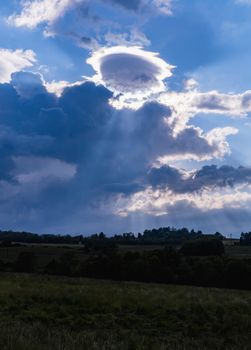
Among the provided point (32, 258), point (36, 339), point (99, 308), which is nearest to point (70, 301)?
point (99, 308)

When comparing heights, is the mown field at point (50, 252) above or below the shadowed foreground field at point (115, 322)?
above

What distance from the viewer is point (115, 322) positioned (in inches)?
698

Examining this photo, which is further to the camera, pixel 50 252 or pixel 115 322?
pixel 50 252

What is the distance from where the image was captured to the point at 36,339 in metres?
10.2

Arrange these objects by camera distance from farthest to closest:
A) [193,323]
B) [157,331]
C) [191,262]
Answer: [191,262], [193,323], [157,331]

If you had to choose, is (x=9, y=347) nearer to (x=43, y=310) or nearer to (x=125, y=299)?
(x=43, y=310)

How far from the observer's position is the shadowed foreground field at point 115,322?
10.8m

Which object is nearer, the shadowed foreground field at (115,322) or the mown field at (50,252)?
the shadowed foreground field at (115,322)

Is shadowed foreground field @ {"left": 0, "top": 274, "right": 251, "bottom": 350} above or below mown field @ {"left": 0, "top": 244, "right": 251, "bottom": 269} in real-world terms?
below

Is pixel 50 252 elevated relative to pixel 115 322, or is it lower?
elevated

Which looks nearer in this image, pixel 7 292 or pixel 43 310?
pixel 43 310

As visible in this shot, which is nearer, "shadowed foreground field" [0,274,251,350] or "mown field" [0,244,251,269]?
"shadowed foreground field" [0,274,251,350]

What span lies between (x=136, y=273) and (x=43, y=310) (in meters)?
49.5

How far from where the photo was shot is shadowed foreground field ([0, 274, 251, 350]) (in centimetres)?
1084
